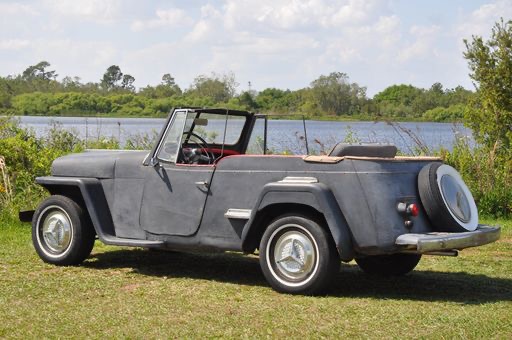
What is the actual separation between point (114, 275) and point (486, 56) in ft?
35.9

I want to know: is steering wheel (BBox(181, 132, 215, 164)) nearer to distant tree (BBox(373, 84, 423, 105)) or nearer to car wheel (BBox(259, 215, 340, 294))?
car wheel (BBox(259, 215, 340, 294))

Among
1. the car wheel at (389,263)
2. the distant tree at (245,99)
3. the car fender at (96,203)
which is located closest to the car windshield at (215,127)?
the car fender at (96,203)

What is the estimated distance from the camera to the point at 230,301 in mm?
7887

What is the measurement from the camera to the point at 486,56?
58.7ft

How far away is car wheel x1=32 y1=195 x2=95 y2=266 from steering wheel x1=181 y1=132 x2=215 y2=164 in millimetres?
1303

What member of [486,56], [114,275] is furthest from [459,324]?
[486,56]

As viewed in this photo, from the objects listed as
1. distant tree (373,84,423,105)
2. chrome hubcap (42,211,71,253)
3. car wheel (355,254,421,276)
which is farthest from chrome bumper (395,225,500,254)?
distant tree (373,84,423,105)

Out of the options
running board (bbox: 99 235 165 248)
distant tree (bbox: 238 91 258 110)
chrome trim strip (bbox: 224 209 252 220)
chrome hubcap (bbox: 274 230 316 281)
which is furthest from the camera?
distant tree (bbox: 238 91 258 110)

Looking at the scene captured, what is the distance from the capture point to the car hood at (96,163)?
953cm

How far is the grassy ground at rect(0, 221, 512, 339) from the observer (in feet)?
22.3

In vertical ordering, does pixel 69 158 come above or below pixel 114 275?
above

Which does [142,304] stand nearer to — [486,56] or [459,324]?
[459,324]

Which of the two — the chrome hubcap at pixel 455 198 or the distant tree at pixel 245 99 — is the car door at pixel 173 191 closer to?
the chrome hubcap at pixel 455 198

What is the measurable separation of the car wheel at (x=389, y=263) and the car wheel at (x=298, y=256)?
3.87ft
